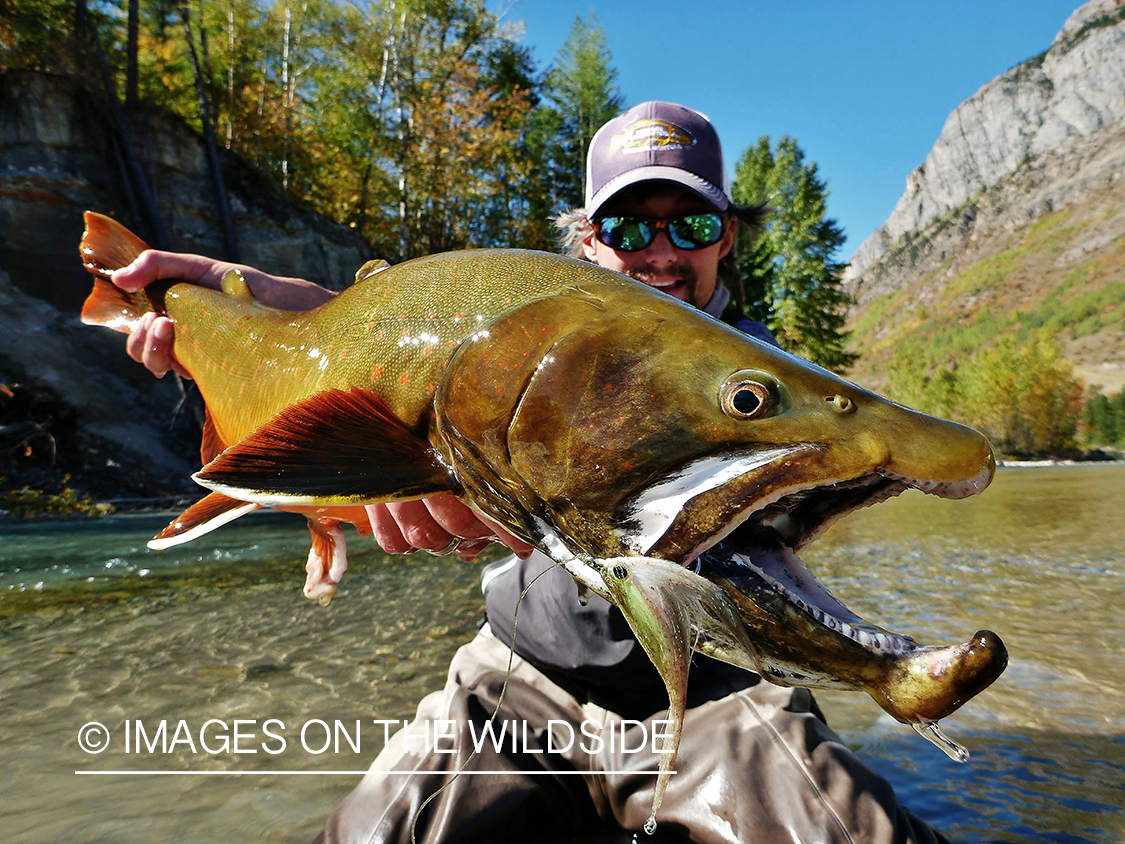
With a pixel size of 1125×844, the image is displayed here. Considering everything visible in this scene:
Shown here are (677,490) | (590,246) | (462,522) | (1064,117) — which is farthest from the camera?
(1064,117)

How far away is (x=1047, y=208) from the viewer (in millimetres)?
161000

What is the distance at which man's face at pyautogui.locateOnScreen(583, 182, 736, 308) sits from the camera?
339cm

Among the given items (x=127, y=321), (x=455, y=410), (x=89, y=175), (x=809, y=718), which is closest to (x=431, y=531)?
(x=455, y=410)

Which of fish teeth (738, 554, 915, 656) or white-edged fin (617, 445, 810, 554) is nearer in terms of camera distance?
fish teeth (738, 554, 915, 656)

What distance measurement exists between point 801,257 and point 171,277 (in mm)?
40387

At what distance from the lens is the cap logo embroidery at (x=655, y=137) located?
3.30 meters

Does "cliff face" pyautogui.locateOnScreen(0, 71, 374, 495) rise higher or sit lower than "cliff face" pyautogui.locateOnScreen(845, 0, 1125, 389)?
lower

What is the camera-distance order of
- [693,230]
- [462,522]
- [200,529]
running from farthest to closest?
[693,230] → [200,529] → [462,522]

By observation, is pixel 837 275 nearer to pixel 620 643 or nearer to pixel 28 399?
pixel 28 399

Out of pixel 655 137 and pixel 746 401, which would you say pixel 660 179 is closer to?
pixel 655 137

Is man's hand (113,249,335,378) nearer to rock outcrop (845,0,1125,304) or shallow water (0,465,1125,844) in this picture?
shallow water (0,465,1125,844)

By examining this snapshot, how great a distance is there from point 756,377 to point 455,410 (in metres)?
0.63

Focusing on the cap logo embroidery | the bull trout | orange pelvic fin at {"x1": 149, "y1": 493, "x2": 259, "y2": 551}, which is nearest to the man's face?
the cap logo embroidery

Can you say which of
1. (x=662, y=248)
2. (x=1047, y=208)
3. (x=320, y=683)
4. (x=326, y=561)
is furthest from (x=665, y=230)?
(x=1047, y=208)
